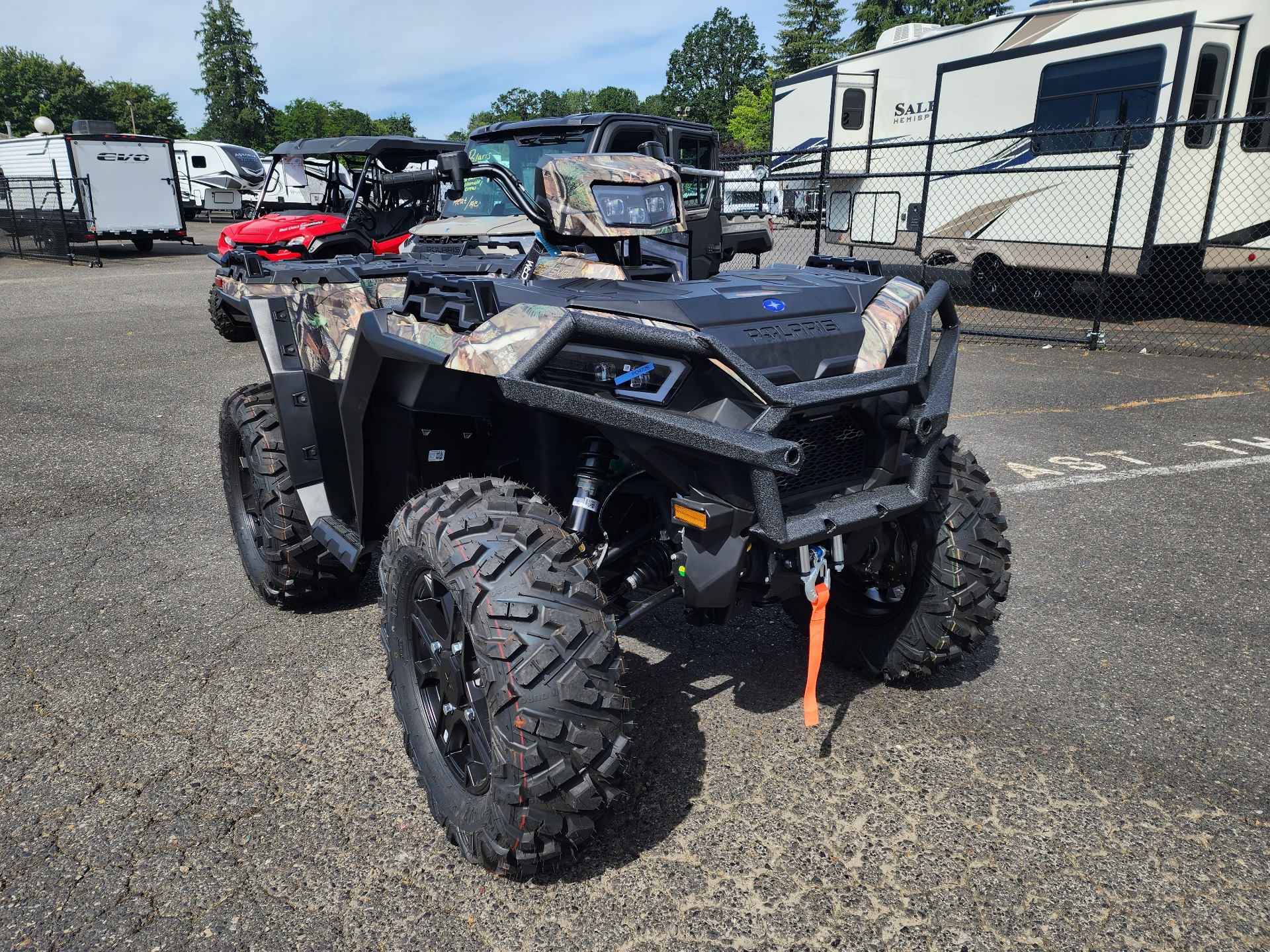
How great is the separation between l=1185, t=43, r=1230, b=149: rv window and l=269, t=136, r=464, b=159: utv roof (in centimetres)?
882

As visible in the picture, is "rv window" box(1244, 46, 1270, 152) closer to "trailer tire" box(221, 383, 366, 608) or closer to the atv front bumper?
the atv front bumper

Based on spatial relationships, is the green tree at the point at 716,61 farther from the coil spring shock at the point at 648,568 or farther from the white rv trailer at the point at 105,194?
the coil spring shock at the point at 648,568

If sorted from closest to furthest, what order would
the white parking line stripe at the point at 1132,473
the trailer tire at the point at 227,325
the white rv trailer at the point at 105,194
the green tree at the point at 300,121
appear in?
1. the white parking line stripe at the point at 1132,473
2. the trailer tire at the point at 227,325
3. the white rv trailer at the point at 105,194
4. the green tree at the point at 300,121

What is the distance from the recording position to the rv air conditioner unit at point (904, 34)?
15.9 metres

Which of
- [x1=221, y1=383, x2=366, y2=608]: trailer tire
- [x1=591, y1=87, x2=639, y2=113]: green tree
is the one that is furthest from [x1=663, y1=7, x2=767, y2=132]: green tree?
[x1=221, y1=383, x2=366, y2=608]: trailer tire

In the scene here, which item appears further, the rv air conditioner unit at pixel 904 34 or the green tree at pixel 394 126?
the green tree at pixel 394 126

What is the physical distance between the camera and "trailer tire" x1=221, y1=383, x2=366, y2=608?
361cm

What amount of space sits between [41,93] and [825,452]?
102174mm

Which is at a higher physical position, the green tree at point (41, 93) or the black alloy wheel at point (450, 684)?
the green tree at point (41, 93)

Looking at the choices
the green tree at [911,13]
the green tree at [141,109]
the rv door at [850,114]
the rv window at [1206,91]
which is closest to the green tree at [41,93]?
the green tree at [141,109]

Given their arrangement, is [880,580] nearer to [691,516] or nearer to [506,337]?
[691,516]

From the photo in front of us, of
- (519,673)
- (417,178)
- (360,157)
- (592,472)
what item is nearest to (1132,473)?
(592,472)

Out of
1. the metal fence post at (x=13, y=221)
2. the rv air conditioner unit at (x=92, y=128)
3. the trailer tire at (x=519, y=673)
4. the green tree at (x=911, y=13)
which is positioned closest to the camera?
the trailer tire at (x=519, y=673)

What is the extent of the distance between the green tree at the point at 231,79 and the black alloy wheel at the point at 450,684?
81.1m
